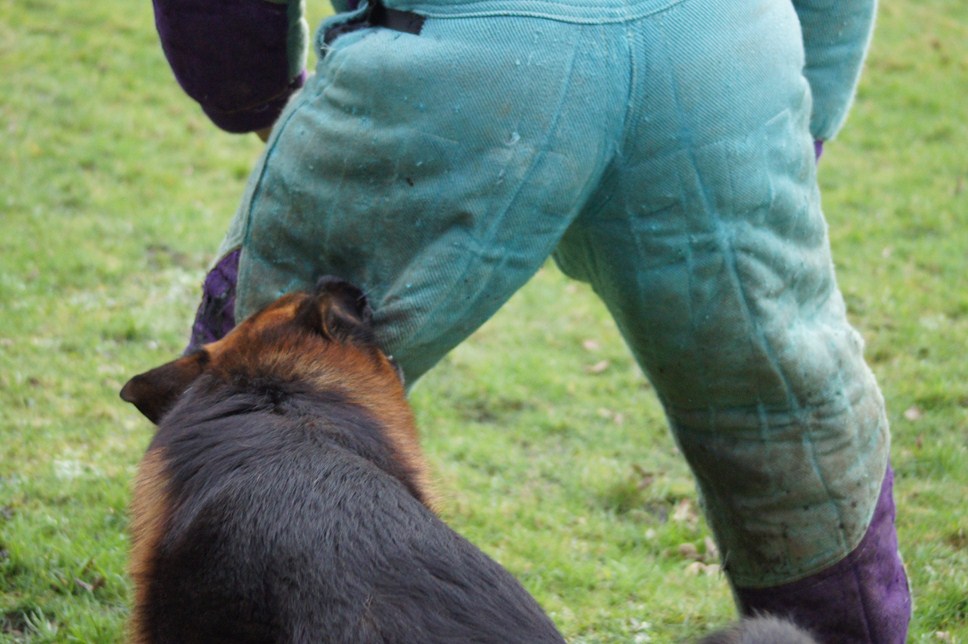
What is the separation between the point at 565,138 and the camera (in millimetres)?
2277

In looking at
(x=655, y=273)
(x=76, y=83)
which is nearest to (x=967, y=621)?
(x=655, y=273)

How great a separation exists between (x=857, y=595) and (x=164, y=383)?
1897 mm

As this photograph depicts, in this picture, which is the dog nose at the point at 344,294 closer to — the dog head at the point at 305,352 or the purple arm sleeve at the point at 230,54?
the dog head at the point at 305,352

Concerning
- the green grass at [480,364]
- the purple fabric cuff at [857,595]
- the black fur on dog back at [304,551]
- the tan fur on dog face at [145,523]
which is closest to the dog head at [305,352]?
the black fur on dog back at [304,551]

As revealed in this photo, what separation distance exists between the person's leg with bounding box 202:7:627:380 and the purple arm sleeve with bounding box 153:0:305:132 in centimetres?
33

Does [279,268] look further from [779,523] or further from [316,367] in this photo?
[779,523]

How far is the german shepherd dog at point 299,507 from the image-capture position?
2.09 m

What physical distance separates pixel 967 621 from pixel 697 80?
8.38 ft

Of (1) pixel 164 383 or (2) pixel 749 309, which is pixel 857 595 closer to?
(2) pixel 749 309

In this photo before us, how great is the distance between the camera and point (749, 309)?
8.22 ft

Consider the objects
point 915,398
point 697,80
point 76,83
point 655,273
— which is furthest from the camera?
point 76,83

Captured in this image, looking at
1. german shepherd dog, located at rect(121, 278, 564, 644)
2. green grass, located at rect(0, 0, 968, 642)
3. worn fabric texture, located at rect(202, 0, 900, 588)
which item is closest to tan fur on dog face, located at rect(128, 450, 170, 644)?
german shepherd dog, located at rect(121, 278, 564, 644)

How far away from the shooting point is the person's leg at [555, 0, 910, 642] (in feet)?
7.59

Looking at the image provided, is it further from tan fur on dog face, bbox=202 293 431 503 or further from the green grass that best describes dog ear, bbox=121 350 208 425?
the green grass
